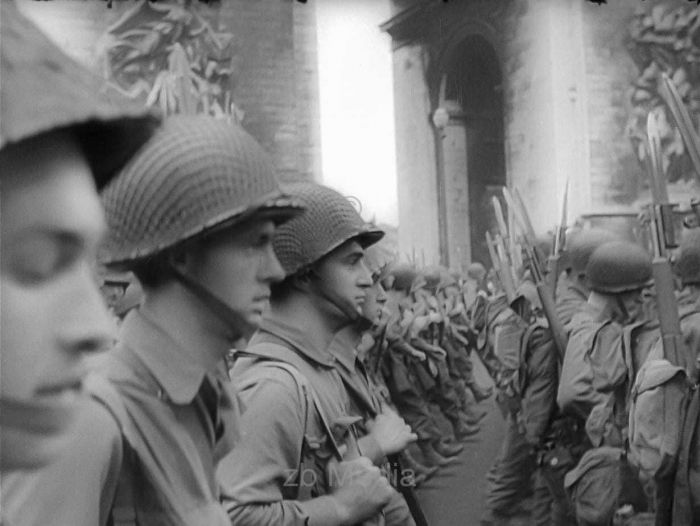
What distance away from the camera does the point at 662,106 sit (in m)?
9.27

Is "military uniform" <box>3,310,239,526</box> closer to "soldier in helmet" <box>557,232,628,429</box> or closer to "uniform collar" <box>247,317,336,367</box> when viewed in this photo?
Result: "uniform collar" <box>247,317,336,367</box>

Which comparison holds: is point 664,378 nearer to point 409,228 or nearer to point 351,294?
point 351,294

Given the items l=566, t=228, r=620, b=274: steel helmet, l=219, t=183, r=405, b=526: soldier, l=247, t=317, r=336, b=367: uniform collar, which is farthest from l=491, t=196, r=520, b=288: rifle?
l=247, t=317, r=336, b=367: uniform collar

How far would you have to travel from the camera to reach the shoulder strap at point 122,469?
1558mm

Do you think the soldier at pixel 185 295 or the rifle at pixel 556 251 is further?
the rifle at pixel 556 251

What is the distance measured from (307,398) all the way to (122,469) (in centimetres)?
116

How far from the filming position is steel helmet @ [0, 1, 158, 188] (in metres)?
0.77

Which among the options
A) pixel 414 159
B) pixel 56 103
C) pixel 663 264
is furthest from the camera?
pixel 414 159

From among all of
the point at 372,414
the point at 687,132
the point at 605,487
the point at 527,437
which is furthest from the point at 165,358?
the point at 527,437

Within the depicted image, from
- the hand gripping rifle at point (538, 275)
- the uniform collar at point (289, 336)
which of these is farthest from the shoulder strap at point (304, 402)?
the hand gripping rifle at point (538, 275)

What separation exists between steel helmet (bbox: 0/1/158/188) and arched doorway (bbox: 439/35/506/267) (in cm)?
843

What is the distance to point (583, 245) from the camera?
7539 mm

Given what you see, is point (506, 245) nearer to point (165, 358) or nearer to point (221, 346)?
point (221, 346)

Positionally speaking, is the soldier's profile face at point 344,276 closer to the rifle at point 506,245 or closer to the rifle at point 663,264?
the rifle at point 663,264
